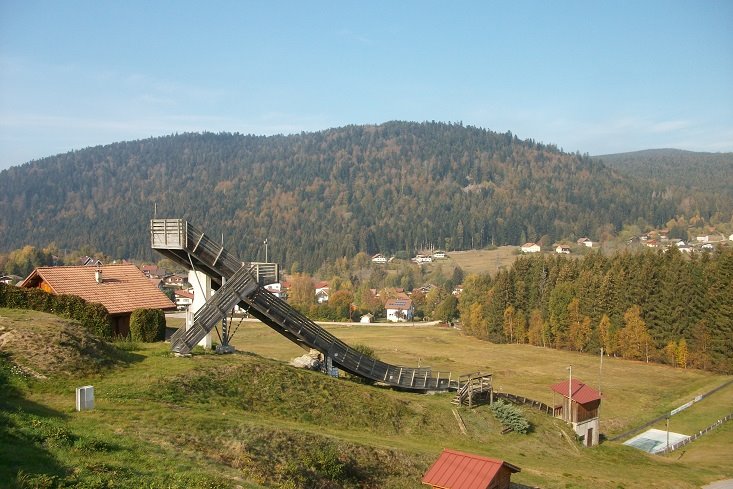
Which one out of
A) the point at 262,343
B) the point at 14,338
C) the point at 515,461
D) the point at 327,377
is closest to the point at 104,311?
the point at 14,338

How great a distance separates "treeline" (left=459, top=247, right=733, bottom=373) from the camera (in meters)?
85.0

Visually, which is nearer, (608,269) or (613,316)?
(613,316)

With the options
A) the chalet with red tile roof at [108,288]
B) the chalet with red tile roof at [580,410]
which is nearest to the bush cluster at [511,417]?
the chalet with red tile roof at [580,410]

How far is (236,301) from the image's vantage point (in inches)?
1436

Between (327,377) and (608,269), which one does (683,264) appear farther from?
(327,377)

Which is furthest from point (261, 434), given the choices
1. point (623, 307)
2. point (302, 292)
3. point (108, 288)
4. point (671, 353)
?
point (302, 292)

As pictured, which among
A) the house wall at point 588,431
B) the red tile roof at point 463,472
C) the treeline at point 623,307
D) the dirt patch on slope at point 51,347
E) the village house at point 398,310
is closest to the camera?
the red tile roof at point 463,472

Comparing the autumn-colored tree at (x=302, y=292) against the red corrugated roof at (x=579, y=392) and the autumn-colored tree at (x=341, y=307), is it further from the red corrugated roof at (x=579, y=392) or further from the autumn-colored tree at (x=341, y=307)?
the red corrugated roof at (x=579, y=392)

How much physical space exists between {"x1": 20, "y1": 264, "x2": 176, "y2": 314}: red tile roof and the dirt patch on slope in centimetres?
855

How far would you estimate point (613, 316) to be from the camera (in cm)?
9688

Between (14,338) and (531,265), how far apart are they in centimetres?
10351

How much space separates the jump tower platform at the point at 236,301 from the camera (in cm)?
3509

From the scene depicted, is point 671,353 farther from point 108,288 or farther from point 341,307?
point 341,307

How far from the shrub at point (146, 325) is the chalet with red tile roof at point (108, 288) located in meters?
2.00
